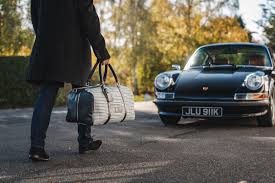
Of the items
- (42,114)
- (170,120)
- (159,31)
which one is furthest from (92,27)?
(159,31)

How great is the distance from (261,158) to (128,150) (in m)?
1.27

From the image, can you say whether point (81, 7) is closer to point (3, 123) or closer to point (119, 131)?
point (119, 131)

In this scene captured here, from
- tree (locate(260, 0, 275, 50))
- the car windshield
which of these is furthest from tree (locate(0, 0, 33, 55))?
the car windshield

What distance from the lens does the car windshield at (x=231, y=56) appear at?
834 cm

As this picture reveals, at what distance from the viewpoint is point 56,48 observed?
4.48 metres

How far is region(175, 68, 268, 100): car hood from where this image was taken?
7125 millimetres

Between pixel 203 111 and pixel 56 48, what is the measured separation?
10.3 ft

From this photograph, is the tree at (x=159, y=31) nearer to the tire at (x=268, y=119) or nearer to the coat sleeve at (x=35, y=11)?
the tire at (x=268, y=119)

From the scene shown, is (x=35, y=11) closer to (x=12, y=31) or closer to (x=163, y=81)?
(x=163, y=81)

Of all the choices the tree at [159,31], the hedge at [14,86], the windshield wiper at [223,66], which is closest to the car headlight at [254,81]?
the windshield wiper at [223,66]

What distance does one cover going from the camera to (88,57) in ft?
15.5

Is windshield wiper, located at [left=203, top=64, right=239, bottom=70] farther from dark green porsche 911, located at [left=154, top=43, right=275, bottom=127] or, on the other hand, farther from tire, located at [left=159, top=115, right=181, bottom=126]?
tire, located at [left=159, top=115, right=181, bottom=126]

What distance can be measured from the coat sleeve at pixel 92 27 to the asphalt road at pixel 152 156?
0.94 m

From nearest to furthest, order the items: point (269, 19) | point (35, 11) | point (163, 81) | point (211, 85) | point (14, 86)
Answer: point (35, 11), point (211, 85), point (163, 81), point (14, 86), point (269, 19)
